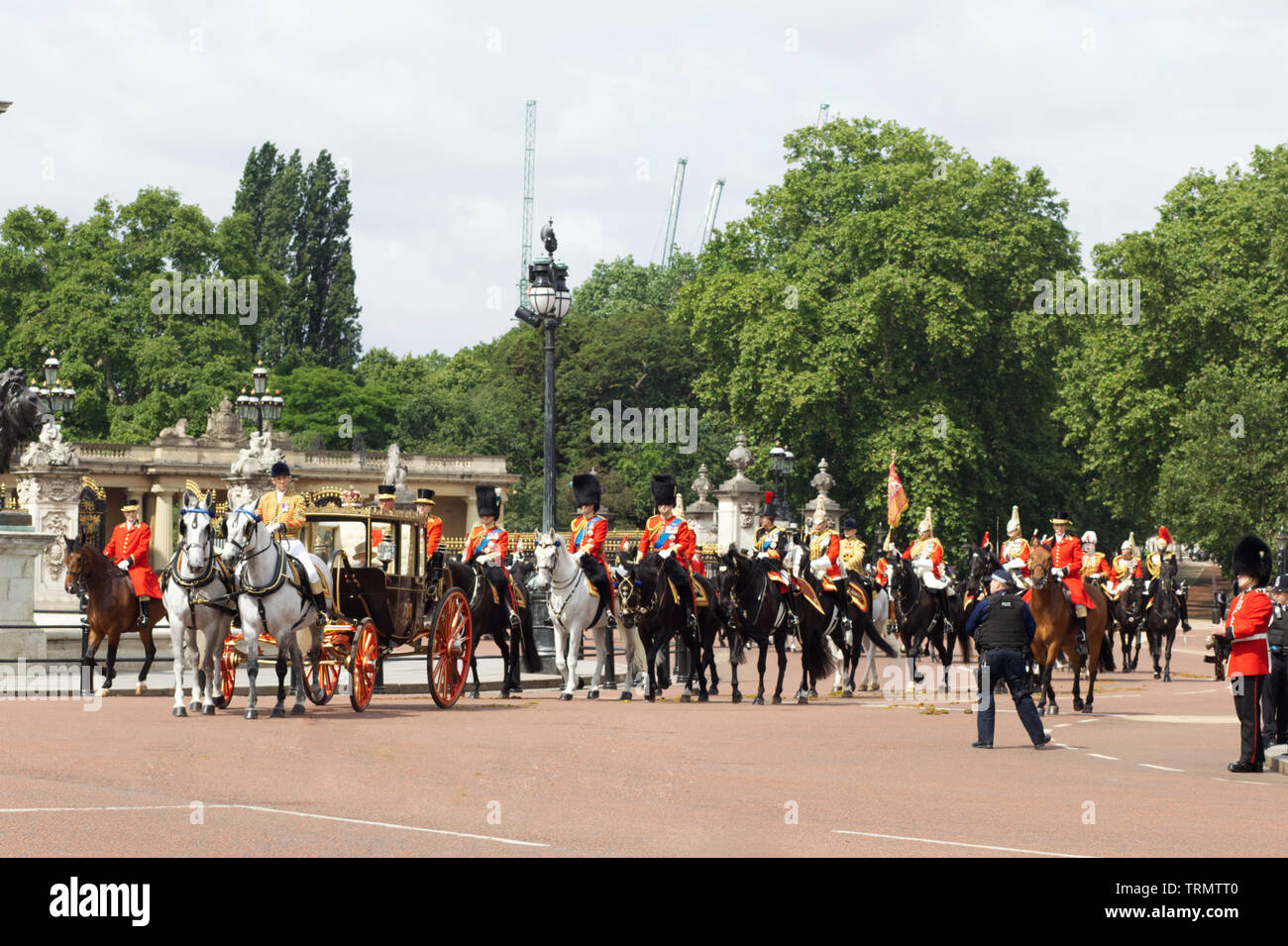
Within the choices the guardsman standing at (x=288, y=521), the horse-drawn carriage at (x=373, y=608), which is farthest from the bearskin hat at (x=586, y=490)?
the guardsman standing at (x=288, y=521)

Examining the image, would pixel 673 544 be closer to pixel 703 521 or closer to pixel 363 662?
pixel 363 662

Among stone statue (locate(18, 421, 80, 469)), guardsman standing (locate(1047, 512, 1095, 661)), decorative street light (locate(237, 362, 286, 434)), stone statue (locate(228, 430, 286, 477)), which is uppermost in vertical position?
decorative street light (locate(237, 362, 286, 434))

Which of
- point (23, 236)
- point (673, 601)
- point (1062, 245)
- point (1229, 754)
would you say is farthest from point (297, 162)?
point (1229, 754)

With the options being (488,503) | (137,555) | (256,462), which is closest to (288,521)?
(488,503)

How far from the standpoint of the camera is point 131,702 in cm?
1942

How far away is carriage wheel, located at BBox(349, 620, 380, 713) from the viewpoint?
1806 centimetres

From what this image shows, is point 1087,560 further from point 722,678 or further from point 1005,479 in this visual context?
point 1005,479

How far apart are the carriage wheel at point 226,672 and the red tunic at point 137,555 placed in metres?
3.70

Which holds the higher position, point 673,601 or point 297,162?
point 297,162

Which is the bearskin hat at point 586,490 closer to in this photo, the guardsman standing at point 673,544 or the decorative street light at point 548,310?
the guardsman standing at point 673,544

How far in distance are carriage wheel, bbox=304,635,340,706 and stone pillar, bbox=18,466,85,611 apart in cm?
1895

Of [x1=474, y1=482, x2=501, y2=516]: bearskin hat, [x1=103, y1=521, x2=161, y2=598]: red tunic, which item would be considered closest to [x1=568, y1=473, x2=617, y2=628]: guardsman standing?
[x1=474, y1=482, x2=501, y2=516]: bearskin hat

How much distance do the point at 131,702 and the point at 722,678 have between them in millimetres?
11477

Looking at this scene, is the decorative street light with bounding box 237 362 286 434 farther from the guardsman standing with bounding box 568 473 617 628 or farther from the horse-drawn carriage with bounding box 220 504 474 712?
the horse-drawn carriage with bounding box 220 504 474 712
